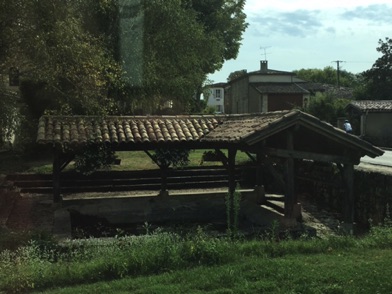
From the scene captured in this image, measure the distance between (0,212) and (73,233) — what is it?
2.08m

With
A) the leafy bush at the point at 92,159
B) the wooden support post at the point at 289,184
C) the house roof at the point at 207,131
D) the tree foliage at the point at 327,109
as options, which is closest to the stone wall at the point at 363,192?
the house roof at the point at 207,131

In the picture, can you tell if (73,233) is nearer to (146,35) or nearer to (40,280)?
(40,280)

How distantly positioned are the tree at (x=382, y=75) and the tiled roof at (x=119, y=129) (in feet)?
151

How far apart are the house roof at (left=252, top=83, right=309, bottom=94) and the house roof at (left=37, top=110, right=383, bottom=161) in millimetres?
40183

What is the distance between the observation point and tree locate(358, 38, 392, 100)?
178ft

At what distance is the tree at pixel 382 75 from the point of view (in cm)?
5419

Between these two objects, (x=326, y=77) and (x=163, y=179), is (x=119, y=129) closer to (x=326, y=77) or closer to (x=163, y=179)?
(x=163, y=179)

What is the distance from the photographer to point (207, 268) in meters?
6.31

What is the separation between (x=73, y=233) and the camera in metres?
11.4

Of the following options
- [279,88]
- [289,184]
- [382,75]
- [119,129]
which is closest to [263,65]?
[279,88]

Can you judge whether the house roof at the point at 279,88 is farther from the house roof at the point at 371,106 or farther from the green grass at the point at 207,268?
the green grass at the point at 207,268

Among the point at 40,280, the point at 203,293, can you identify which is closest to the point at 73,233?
the point at 40,280

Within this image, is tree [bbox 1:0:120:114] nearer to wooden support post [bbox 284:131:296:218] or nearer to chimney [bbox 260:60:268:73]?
wooden support post [bbox 284:131:296:218]

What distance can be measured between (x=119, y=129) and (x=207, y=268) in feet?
24.6
